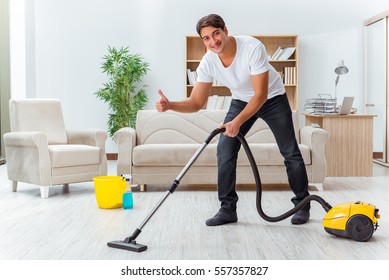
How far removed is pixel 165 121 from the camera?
206 inches

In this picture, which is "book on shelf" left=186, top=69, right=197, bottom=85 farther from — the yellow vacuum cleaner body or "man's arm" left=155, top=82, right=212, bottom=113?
the yellow vacuum cleaner body

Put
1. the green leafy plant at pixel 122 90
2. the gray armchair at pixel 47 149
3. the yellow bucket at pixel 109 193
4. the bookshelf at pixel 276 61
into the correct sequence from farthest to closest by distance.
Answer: the bookshelf at pixel 276 61
the green leafy plant at pixel 122 90
the gray armchair at pixel 47 149
the yellow bucket at pixel 109 193

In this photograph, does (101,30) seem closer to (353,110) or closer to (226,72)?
(353,110)

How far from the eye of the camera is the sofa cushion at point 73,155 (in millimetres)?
4496

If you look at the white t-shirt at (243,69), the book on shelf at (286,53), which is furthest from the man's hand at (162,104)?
the book on shelf at (286,53)

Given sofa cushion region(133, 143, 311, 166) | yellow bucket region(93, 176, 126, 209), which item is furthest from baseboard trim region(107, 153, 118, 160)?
yellow bucket region(93, 176, 126, 209)

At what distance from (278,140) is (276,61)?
4.18 m

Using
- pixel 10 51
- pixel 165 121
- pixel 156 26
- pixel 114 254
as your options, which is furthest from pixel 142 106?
pixel 114 254

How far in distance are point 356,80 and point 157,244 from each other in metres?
5.39

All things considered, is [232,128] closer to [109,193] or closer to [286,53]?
[109,193]

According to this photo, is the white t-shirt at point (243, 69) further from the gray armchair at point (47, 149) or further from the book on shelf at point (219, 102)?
the book on shelf at point (219, 102)

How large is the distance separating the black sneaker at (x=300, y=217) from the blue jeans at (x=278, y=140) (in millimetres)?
110

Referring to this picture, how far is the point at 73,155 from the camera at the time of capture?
15.1ft

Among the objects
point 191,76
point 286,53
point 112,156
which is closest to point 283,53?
point 286,53
